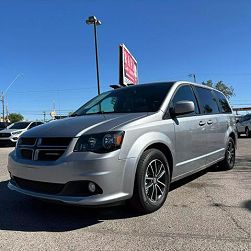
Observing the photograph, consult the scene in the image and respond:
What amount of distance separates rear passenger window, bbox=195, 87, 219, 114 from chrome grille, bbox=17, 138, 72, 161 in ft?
9.83

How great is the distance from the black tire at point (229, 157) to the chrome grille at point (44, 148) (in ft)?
14.5

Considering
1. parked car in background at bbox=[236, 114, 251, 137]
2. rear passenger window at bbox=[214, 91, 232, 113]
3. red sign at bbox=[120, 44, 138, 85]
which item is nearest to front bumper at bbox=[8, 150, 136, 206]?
rear passenger window at bbox=[214, 91, 232, 113]

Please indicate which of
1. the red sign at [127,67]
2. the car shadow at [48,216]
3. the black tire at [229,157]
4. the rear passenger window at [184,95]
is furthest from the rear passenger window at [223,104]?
the red sign at [127,67]

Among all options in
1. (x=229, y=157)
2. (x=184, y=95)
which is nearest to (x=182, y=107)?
(x=184, y=95)

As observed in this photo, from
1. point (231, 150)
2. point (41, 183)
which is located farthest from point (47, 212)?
point (231, 150)

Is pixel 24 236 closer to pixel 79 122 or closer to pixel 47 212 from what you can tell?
pixel 47 212

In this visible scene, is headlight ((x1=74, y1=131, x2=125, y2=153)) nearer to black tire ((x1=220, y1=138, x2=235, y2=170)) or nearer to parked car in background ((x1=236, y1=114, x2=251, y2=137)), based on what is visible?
black tire ((x1=220, y1=138, x2=235, y2=170))

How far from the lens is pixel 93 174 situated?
4.13 m

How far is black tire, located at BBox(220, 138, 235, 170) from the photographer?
7.79 meters

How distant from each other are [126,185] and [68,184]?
2.17 ft

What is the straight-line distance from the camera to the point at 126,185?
14.2ft

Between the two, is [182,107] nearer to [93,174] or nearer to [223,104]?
[93,174]

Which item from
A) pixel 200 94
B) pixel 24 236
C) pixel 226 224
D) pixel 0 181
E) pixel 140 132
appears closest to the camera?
pixel 24 236

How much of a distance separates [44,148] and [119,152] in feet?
2.99
